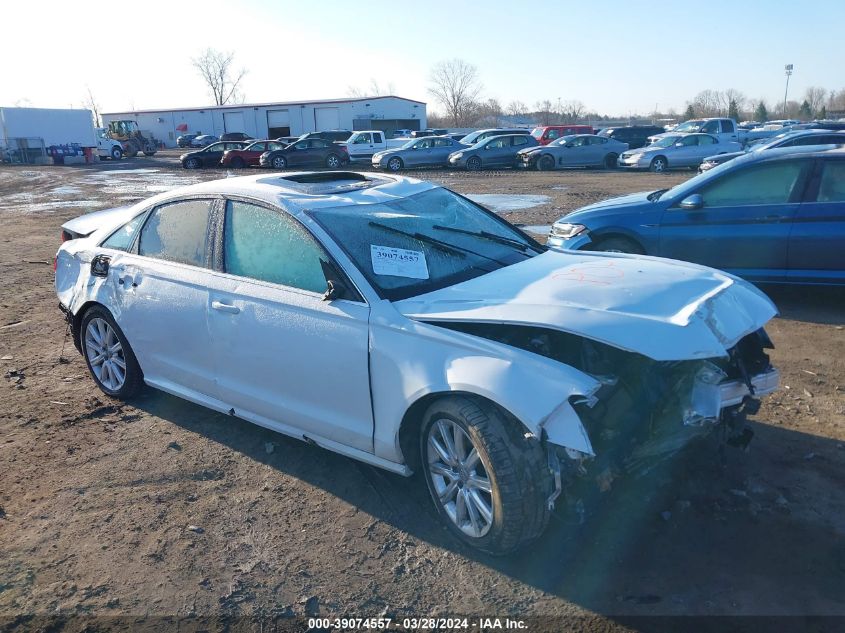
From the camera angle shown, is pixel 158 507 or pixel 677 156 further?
pixel 677 156

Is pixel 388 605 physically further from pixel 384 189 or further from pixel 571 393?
pixel 384 189

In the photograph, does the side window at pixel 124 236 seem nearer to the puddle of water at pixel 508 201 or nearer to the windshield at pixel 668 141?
the puddle of water at pixel 508 201

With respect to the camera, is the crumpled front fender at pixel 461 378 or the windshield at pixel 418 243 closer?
the crumpled front fender at pixel 461 378

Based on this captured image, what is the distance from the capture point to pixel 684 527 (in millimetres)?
3373

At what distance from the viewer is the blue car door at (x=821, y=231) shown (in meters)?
6.39

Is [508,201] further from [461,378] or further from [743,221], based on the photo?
[461,378]

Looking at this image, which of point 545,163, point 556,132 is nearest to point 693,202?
point 545,163

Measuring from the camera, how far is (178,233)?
4.63 m

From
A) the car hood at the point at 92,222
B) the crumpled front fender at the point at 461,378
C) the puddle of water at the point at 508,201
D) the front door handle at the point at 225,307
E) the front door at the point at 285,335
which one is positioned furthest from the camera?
the puddle of water at the point at 508,201

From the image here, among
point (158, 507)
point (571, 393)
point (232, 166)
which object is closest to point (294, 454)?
point (158, 507)

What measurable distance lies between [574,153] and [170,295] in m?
26.9

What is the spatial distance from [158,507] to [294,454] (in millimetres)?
850

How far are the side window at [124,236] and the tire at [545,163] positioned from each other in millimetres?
25489

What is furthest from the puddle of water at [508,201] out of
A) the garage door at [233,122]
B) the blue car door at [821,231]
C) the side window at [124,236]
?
the garage door at [233,122]
